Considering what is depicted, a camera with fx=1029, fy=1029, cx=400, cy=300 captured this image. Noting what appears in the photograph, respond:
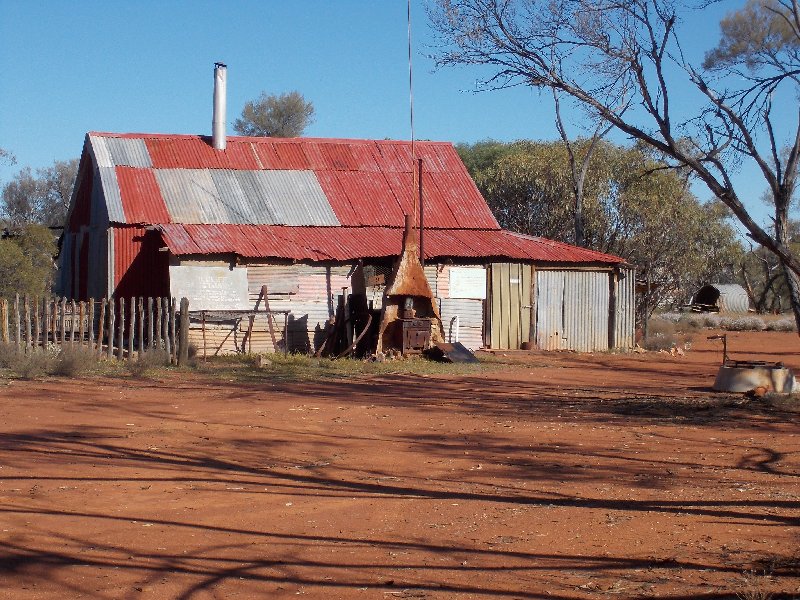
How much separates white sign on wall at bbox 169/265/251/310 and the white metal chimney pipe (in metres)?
6.45

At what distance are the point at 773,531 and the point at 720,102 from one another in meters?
6.64

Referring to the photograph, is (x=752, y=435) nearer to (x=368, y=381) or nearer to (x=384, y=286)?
(x=368, y=381)

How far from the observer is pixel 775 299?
2344 inches

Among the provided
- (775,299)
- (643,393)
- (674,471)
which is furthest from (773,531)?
(775,299)

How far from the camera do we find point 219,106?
29.7 meters

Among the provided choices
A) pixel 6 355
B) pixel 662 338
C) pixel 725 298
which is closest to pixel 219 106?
pixel 6 355

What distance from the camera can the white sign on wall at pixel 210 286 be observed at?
2406cm

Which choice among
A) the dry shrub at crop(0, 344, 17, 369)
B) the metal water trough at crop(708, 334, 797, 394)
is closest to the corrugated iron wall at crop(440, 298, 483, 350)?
the metal water trough at crop(708, 334, 797, 394)

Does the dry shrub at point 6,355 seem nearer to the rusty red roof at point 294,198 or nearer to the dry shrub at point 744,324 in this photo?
the rusty red roof at point 294,198

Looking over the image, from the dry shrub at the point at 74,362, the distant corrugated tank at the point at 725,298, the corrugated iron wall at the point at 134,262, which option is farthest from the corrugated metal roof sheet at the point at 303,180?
the distant corrugated tank at the point at 725,298

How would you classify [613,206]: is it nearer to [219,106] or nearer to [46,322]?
[219,106]

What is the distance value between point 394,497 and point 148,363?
11974mm

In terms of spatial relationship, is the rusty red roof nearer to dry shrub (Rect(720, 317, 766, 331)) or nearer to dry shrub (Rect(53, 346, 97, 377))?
dry shrub (Rect(53, 346, 97, 377))

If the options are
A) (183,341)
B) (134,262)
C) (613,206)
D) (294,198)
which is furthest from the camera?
(613,206)
